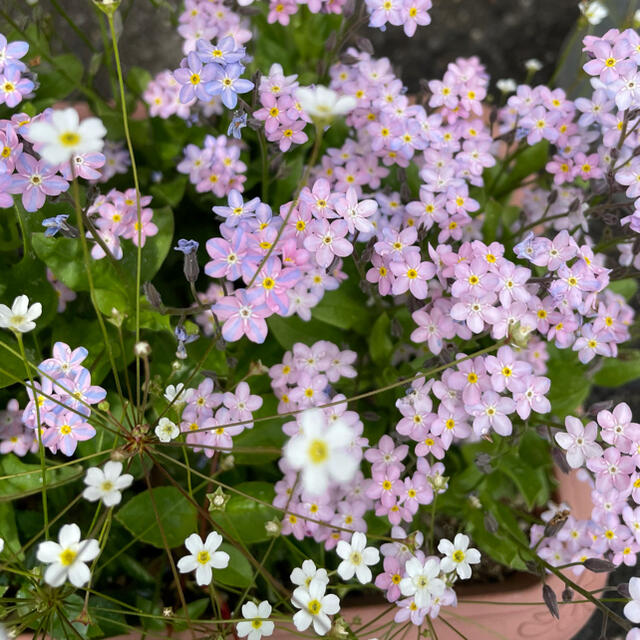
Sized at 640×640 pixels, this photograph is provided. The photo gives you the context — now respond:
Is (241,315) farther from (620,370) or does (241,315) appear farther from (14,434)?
(620,370)

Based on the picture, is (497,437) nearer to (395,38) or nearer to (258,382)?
(258,382)

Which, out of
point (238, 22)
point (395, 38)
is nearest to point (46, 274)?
point (238, 22)

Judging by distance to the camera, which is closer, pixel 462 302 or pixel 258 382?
pixel 462 302

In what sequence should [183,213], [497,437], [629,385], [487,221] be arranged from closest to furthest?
1. [497,437]
2. [487,221]
3. [183,213]
4. [629,385]

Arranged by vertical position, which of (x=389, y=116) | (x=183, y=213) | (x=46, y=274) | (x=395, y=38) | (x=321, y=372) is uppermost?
(x=395, y=38)

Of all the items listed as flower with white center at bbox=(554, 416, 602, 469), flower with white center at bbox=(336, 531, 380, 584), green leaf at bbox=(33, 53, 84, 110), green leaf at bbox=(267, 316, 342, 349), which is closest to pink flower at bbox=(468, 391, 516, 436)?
flower with white center at bbox=(554, 416, 602, 469)

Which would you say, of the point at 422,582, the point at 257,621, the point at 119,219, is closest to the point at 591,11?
the point at 119,219

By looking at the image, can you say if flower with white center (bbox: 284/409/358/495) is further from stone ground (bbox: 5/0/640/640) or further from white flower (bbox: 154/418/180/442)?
stone ground (bbox: 5/0/640/640)
